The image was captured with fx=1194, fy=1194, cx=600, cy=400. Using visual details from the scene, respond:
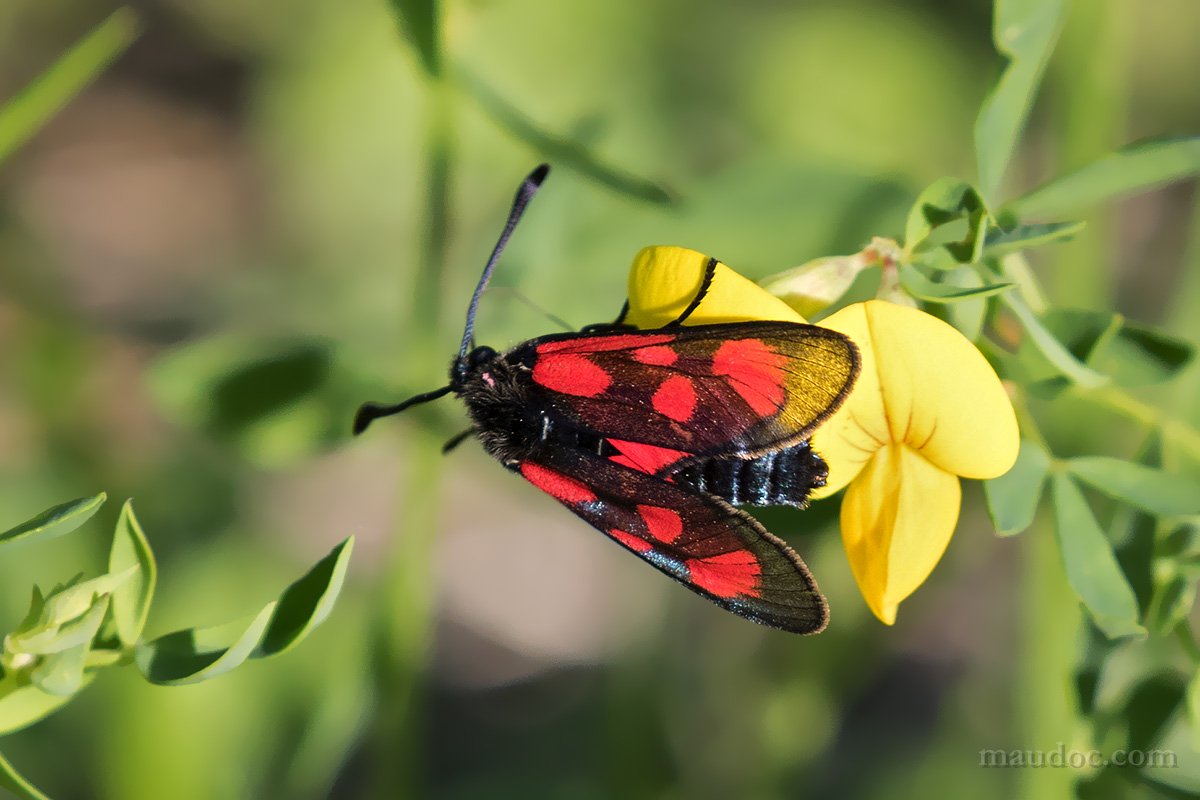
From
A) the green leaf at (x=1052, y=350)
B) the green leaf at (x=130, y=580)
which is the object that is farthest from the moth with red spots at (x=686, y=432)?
the green leaf at (x=130, y=580)

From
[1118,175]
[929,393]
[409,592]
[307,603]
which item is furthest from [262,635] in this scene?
[1118,175]

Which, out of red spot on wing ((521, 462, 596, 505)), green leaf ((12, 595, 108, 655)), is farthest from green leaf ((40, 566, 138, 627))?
red spot on wing ((521, 462, 596, 505))

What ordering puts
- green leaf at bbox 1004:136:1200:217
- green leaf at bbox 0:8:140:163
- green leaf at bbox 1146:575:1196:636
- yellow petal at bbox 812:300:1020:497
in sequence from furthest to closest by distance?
green leaf at bbox 0:8:140:163
green leaf at bbox 1146:575:1196:636
green leaf at bbox 1004:136:1200:217
yellow petal at bbox 812:300:1020:497

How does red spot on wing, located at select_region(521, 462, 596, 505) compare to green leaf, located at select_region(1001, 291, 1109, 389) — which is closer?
green leaf, located at select_region(1001, 291, 1109, 389)

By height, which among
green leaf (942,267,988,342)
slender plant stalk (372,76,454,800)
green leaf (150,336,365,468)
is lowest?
slender plant stalk (372,76,454,800)

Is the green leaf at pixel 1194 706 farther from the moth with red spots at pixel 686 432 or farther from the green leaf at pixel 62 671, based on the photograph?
the green leaf at pixel 62 671

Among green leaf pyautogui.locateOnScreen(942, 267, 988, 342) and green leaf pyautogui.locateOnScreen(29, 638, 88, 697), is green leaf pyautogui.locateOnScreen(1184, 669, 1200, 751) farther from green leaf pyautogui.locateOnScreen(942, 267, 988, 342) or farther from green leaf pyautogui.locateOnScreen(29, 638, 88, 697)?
green leaf pyautogui.locateOnScreen(29, 638, 88, 697)
